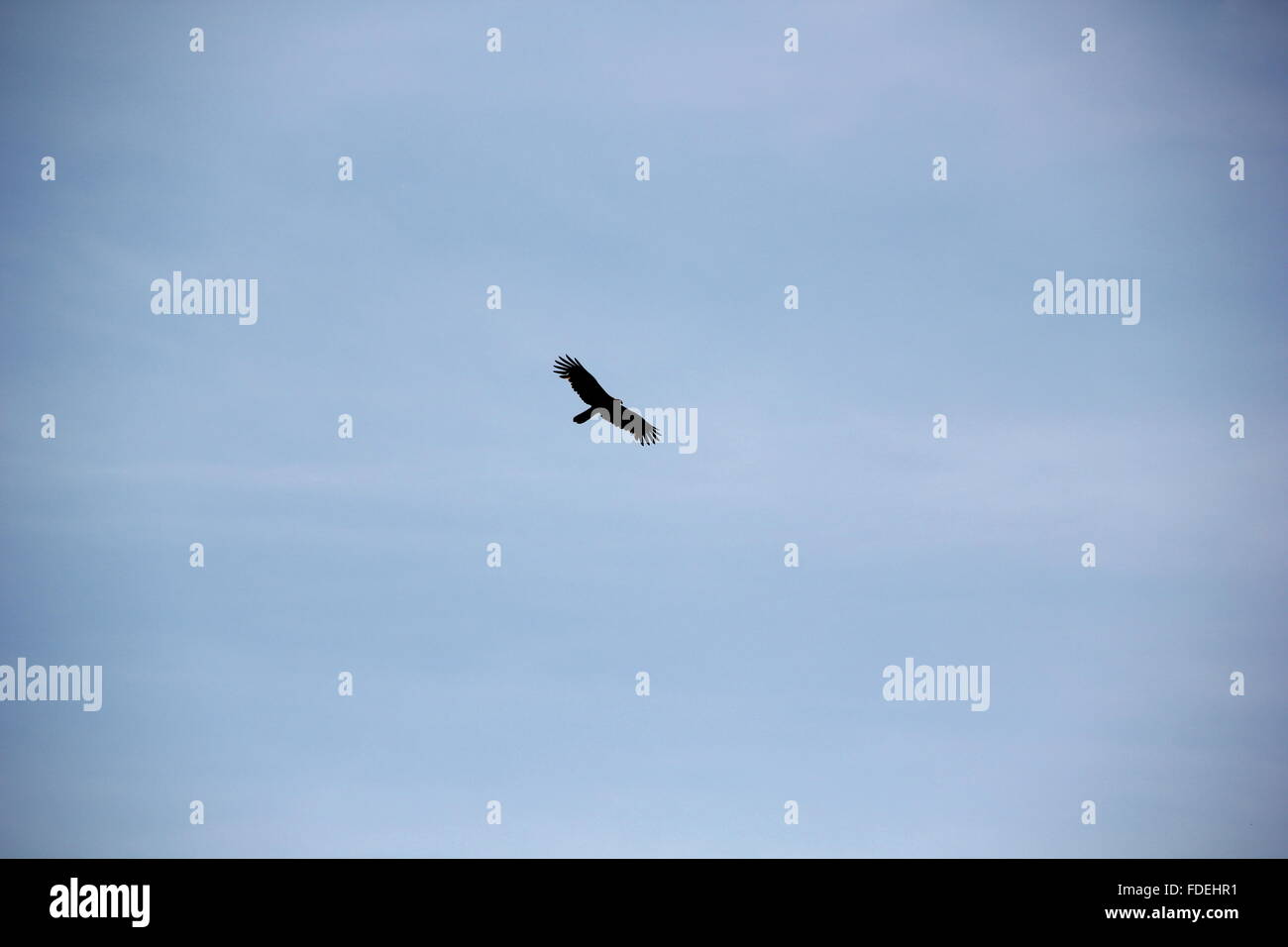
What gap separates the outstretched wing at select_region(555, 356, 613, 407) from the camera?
193 ft

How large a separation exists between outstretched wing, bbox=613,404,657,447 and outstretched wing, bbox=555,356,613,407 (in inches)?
21.5

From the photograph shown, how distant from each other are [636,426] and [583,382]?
2.04 metres

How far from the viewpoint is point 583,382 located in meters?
58.9

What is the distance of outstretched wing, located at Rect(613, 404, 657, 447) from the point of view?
5903 cm

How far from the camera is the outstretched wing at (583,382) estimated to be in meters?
58.7

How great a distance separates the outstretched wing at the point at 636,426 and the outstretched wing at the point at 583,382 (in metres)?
0.55

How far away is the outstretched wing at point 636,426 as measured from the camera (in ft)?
194

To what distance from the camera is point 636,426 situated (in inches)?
2347
